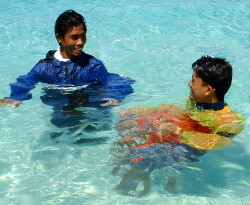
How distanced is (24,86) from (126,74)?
1.83 metres

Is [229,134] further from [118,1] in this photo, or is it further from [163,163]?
[118,1]

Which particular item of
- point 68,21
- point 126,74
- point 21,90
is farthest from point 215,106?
point 126,74

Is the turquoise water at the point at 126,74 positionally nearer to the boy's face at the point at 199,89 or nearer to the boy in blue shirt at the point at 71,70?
the boy in blue shirt at the point at 71,70

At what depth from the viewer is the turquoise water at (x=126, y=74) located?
125 inches

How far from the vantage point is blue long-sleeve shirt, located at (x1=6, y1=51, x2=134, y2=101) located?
418cm

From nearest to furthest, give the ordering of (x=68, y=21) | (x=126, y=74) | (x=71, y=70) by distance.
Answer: (x=68, y=21)
(x=71, y=70)
(x=126, y=74)

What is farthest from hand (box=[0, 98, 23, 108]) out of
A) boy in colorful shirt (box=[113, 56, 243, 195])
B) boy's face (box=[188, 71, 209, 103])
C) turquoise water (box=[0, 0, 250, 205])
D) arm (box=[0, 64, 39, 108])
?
boy's face (box=[188, 71, 209, 103])

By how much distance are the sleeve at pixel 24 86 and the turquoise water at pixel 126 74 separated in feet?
1.06

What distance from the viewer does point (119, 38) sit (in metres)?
7.14

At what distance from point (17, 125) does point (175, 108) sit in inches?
65.9

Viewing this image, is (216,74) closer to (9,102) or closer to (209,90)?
(209,90)

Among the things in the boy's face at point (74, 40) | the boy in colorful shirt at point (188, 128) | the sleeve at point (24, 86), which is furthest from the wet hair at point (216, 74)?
the sleeve at point (24, 86)

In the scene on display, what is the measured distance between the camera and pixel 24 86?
13.7 ft

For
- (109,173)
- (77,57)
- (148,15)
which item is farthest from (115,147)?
(148,15)
